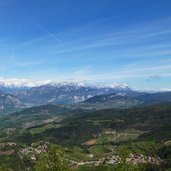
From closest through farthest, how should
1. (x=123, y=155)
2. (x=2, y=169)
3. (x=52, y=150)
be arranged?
(x=52, y=150) → (x=123, y=155) → (x=2, y=169)

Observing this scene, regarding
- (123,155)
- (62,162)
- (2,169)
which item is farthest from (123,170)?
(2,169)

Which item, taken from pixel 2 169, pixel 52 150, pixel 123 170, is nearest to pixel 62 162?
pixel 52 150

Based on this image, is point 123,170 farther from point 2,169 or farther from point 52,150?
point 2,169

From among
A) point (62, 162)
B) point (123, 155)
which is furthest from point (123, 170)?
point (62, 162)

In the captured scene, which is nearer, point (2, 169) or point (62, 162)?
point (62, 162)

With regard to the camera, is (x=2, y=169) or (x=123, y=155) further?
(x=2, y=169)

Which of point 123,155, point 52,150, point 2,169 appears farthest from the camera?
point 2,169

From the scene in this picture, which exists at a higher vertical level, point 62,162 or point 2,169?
point 62,162

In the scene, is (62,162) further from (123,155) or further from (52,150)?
(123,155)
